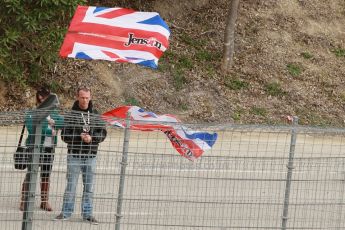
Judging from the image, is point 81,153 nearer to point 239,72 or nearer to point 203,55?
point 239,72

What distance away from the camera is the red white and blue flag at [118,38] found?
26.5 ft

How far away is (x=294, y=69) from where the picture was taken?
2616 cm

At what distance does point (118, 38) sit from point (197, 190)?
5.33 feet

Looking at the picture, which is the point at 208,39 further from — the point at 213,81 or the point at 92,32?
the point at 92,32

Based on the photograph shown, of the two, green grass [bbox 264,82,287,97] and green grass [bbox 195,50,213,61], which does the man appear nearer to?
green grass [bbox 264,82,287,97]

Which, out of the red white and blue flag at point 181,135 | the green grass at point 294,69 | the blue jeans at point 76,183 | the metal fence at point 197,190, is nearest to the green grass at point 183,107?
the green grass at point 294,69

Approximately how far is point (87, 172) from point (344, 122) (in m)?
17.2

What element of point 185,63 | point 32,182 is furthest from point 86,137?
point 185,63

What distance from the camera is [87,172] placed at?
26.8 ft

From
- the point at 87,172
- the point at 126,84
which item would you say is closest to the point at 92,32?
the point at 87,172

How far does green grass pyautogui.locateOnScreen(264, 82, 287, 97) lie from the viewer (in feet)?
81.0

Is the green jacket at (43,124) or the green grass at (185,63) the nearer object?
the green jacket at (43,124)

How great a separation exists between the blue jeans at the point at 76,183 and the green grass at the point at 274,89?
658 inches

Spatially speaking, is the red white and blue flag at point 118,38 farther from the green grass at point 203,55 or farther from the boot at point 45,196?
the green grass at point 203,55
